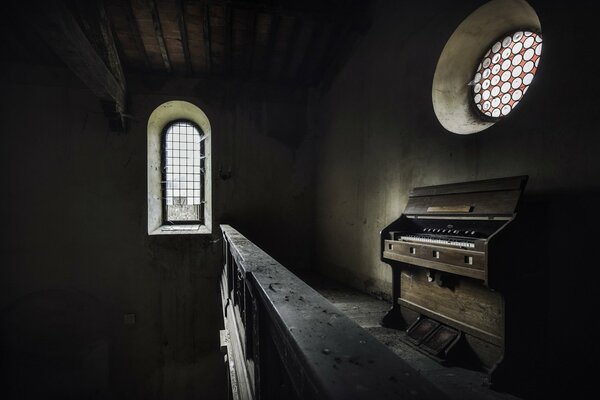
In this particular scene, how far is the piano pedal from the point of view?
2.41 meters

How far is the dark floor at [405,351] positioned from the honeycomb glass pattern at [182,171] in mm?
3632

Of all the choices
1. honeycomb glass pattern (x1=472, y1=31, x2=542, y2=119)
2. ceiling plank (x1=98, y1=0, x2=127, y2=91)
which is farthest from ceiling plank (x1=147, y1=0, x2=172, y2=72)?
honeycomb glass pattern (x1=472, y1=31, x2=542, y2=119)

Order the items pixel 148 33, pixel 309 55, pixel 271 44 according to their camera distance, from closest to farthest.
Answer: pixel 148 33, pixel 271 44, pixel 309 55

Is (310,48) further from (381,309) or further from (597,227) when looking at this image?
(597,227)

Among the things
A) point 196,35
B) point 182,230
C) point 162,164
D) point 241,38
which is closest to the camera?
point 196,35

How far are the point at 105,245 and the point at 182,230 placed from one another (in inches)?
53.0

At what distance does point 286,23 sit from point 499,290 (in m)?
4.88

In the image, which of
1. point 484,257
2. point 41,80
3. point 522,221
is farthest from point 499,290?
point 41,80

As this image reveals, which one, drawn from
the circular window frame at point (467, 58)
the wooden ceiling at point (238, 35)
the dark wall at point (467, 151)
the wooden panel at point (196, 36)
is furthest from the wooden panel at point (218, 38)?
the circular window frame at point (467, 58)

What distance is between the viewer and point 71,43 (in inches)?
126

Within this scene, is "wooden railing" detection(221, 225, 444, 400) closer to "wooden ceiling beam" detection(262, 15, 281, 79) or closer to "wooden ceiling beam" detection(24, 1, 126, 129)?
"wooden ceiling beam" detection(24, 1, 126, 129)

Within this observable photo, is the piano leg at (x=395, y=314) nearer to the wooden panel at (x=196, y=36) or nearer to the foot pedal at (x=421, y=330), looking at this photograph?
the foot pedal at (x=421, y=330)

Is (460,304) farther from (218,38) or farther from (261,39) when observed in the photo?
(218,38)

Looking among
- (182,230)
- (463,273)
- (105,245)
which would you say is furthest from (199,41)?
(463,273)
